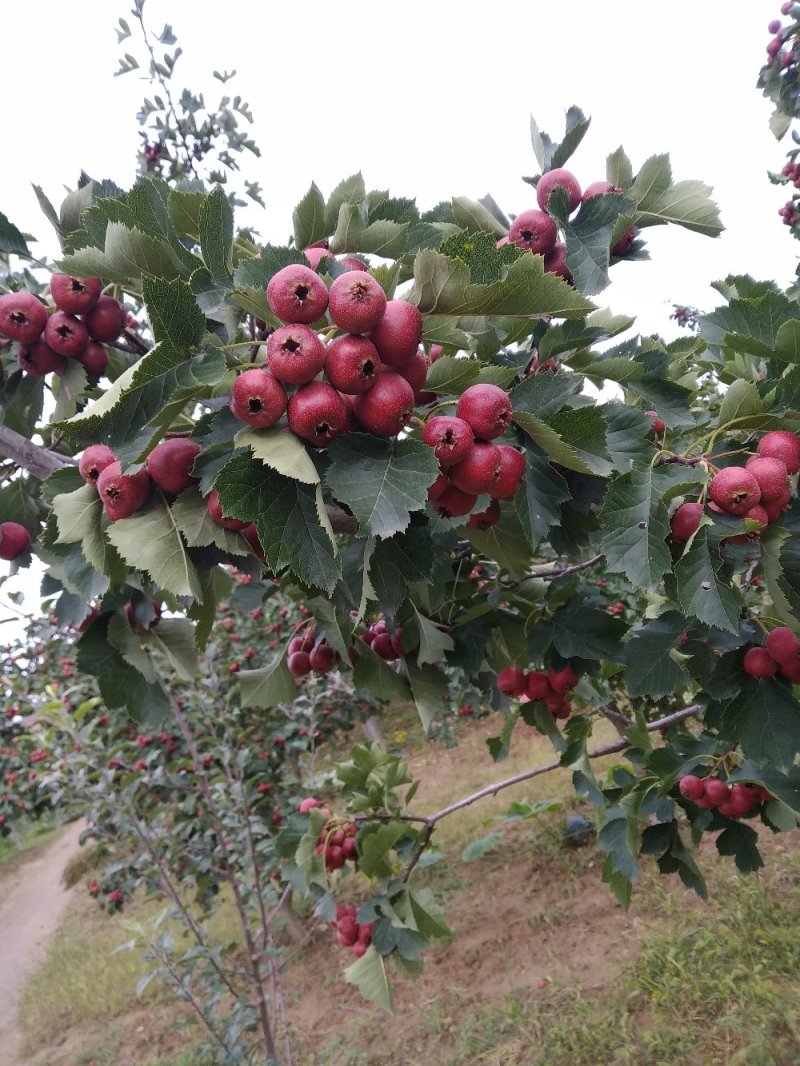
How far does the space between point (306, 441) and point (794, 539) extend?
83 centimetres

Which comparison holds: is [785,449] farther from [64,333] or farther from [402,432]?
[64,333]

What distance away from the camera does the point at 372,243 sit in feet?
3.76

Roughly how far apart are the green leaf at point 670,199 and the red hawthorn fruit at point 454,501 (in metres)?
0.74

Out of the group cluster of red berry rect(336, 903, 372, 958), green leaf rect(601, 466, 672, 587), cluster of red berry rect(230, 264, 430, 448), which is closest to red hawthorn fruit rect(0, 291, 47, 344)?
cluster of red berry rect(230, 264, 430, 448)

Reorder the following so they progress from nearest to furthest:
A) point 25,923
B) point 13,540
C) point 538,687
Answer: point 13,540 → point 538,687 → point 25,923

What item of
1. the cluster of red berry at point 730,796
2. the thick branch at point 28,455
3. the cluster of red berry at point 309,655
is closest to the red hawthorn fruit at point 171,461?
the thick branch at point 28,455

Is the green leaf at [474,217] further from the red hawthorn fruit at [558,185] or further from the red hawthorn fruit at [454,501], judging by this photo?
the red hawthorn fruit at [454,501]

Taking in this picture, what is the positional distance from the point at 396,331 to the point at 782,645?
117 centimetres

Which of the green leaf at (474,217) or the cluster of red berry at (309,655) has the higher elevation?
the green leaf at (474,217)

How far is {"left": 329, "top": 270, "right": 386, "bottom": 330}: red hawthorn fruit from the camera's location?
852 millimetres

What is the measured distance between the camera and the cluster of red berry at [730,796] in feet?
7.18

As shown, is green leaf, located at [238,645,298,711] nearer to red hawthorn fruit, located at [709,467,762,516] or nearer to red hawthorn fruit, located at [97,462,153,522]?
red hawthorn fruit, located at [97,462,153,522]

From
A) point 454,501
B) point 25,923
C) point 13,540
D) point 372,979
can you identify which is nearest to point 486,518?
point 454,501

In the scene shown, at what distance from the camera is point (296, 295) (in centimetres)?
88
